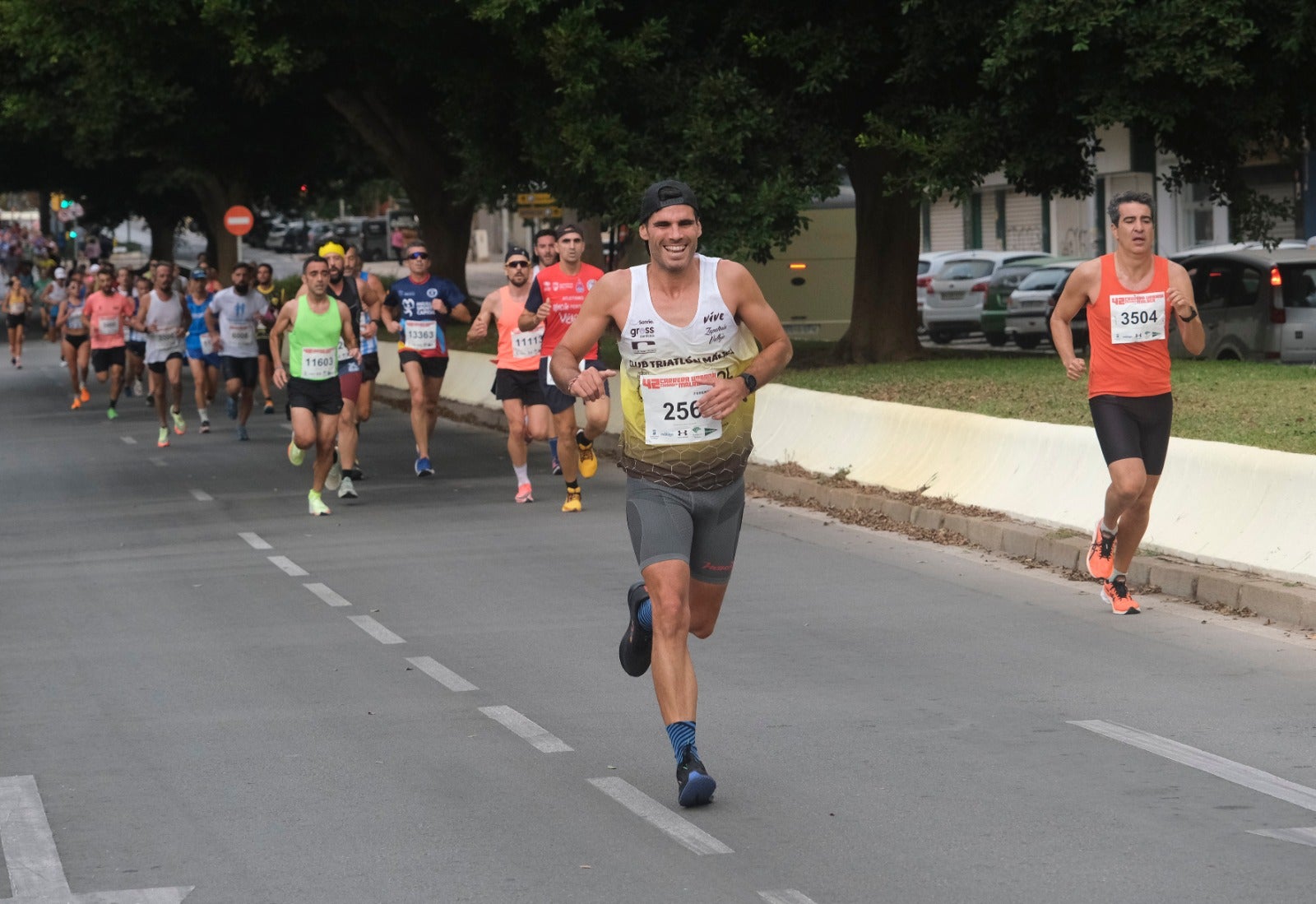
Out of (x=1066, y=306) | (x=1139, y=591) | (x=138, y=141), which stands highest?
(x=138, y=141)

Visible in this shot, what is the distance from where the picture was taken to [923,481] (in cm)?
1377

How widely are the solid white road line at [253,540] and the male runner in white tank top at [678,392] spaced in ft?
23.2

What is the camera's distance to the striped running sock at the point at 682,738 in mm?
6211

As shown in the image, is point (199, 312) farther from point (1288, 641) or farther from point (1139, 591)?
point (1288, 641)

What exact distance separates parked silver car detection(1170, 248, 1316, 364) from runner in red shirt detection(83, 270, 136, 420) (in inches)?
491

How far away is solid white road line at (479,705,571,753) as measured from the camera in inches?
280

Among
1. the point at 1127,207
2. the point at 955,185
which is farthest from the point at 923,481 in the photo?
the point at 955,185

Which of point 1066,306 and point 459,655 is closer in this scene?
point 459,655

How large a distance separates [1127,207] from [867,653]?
8.06 feet

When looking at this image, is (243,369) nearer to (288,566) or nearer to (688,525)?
(288,566)

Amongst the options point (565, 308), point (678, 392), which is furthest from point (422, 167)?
point (678, 392)

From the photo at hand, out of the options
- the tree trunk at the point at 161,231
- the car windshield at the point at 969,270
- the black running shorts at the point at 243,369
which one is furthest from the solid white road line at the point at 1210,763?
the tree trunk at the point at 161,231

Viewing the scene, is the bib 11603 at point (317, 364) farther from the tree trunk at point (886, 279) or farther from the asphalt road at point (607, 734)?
the tree trunk at point (886, 279)

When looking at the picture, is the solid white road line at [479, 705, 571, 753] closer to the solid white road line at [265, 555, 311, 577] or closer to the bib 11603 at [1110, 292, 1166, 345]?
the bib 11603 at [1110, 292, 1166, 345]
